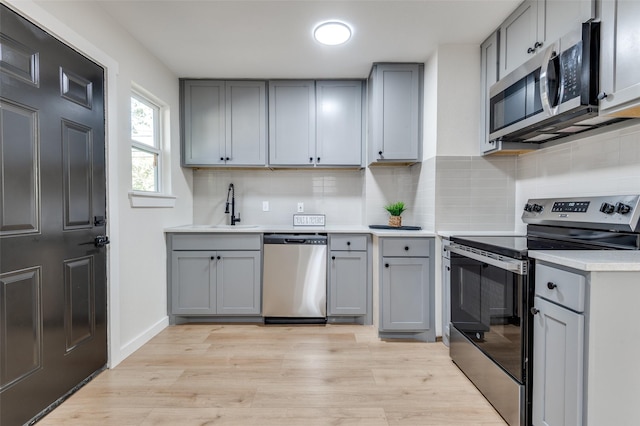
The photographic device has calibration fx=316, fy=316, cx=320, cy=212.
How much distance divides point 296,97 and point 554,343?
2.80m

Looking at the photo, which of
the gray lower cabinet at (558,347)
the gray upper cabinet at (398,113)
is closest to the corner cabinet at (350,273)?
the gray upper cabinet at (398,113)

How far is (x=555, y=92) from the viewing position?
1.63 meters

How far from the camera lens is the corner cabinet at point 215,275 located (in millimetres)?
2873

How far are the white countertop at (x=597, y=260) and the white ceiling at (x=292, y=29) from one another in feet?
5.47

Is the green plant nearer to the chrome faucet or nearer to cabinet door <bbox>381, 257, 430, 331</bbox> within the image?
cabinet door <bbox>381, 257, 430, 331</bbox>

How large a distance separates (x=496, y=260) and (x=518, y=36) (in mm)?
1501

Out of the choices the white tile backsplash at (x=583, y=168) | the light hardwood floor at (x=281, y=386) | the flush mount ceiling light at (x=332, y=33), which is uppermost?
the flush mount ceiling light at (x=332, y=33)

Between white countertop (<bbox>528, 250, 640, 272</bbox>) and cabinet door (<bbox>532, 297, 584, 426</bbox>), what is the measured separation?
0.63 ft

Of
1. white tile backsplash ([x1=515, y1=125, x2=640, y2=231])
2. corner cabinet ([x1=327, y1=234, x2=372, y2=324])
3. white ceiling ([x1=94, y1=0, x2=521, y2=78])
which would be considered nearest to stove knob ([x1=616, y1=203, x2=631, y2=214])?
white tile backsplash ([x1=515, y1=125, x2=640, y2=231])

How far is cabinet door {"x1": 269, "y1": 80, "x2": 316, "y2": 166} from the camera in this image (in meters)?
3.17

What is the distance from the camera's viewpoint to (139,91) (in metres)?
2.57

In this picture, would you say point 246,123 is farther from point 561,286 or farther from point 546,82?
point 561,286

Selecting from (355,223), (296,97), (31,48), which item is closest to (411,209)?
(355,223)

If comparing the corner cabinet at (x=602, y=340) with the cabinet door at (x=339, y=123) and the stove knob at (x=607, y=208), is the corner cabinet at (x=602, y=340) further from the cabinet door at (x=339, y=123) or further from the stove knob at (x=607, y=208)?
the cabinet door at (x=339, y=123)
